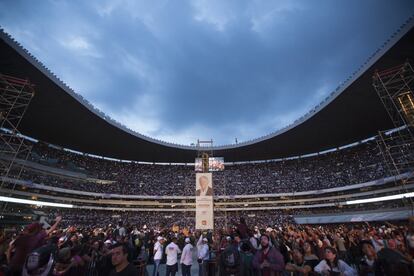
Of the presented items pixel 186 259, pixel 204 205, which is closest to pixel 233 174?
pixel 204 205

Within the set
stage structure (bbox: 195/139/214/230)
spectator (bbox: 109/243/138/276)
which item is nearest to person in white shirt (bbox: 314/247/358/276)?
spectator (bbox: 109/243/138/276)

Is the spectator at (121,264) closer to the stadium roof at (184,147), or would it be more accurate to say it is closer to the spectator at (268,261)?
the spectator at (268,261)

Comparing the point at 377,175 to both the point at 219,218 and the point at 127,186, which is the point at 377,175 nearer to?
the point at 219,218

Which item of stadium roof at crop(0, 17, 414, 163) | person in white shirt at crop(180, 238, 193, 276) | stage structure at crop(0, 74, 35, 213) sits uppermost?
stadium roof at crop(0, 17, 414, 163)

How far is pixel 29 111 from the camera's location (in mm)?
31891

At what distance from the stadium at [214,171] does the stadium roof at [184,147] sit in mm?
154

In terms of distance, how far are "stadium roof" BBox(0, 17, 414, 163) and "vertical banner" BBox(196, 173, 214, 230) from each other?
18.8 meters

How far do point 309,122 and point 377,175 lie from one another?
570 inches

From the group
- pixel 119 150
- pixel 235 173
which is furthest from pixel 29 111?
pixel 235 173

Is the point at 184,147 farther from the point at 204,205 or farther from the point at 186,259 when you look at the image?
the point at 186,259

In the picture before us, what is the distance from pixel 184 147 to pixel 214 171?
16.6 meters

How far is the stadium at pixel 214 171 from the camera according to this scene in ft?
79.1

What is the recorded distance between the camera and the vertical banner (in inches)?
512

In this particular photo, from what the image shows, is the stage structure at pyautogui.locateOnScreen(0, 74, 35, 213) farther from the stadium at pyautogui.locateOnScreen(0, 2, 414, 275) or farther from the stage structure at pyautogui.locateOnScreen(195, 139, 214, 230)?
the stage structure at pyautogui.locateOnScreen(195, 139, 214, 230)
